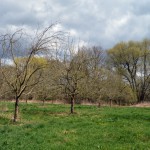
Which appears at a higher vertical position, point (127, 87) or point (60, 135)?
point (127, 87)

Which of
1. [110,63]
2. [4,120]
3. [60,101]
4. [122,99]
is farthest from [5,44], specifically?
[110,63]

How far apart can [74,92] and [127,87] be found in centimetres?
4335

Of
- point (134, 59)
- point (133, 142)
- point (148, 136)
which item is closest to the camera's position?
point (133, 142)

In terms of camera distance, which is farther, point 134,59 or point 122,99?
point 134,59

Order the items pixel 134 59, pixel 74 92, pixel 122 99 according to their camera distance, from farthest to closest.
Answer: pixel 134 59, pixel 122 99, pixel 74 92

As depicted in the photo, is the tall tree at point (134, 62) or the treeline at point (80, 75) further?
the tall tree at point (134, 62)

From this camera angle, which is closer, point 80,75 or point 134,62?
point 80,75

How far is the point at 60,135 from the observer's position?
14.0m

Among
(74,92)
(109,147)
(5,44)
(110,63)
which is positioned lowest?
(109,147)

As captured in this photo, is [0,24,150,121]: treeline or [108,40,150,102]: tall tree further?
[108,40,150,102]: tall tree

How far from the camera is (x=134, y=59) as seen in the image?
75.4 m

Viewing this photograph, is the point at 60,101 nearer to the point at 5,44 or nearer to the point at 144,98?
the point at 144,98

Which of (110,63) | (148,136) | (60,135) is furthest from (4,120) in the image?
(110,63)

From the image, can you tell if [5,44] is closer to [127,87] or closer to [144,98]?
[127,87]
